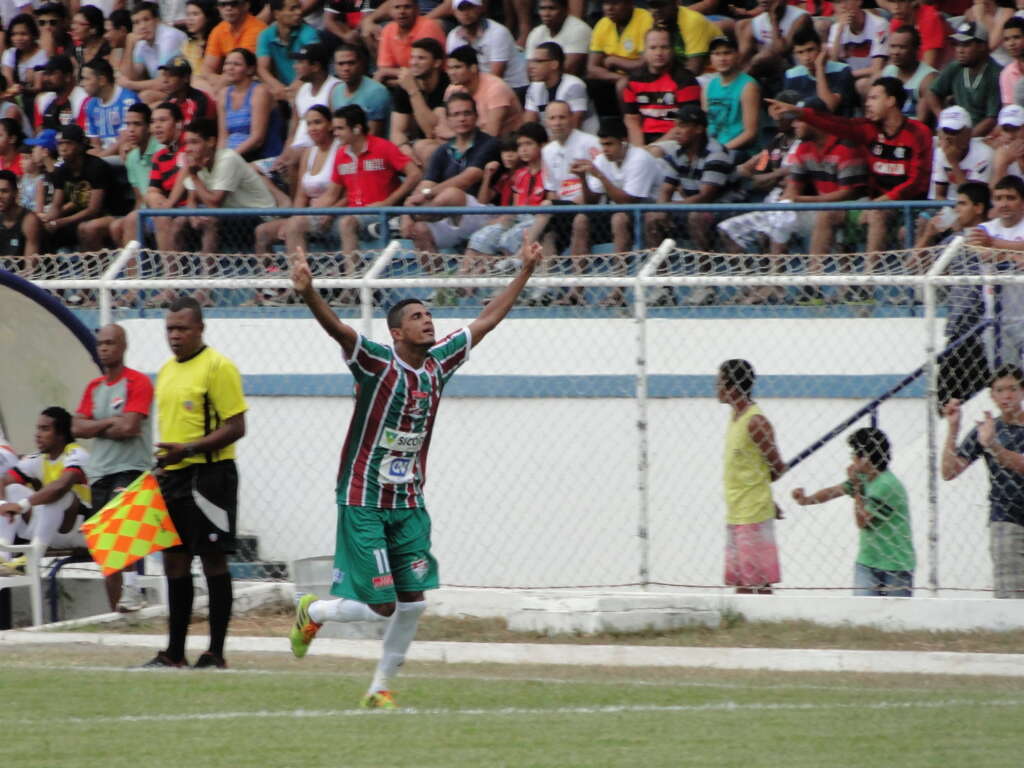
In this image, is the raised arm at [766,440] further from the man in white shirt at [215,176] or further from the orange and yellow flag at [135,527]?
the man in white shirt at [215,176]

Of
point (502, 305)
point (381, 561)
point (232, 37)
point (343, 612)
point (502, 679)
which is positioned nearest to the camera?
point (381, 561)

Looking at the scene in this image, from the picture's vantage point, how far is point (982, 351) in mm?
11203

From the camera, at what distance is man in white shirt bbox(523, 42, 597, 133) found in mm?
14664

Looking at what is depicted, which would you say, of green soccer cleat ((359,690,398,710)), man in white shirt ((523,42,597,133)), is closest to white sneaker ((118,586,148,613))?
green soccer cleat ((359,690,398,710))

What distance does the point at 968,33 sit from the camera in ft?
43.8

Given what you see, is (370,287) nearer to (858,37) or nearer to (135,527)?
(135,527)

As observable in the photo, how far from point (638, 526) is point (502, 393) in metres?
1.94

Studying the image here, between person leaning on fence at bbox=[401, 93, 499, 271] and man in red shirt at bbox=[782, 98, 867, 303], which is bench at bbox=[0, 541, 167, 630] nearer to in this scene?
person leaning on fence at bbox=[401, 93, 499, 271]

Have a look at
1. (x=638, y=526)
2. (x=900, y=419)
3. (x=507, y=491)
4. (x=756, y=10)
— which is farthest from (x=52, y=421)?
(x=756, y=10)

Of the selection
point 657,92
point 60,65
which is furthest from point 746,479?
point 60,65

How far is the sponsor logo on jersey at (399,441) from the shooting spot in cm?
816

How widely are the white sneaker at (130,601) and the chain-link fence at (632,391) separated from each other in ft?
5.48

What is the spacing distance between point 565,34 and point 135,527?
302 inches

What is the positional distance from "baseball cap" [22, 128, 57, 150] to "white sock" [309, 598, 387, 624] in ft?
32.0
